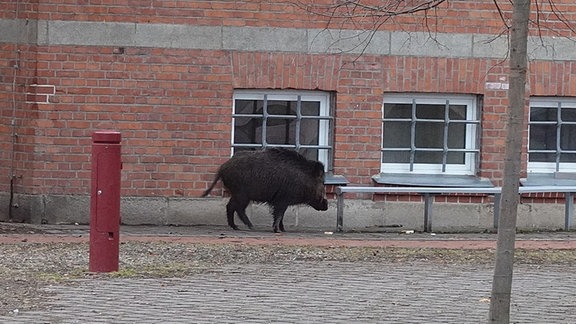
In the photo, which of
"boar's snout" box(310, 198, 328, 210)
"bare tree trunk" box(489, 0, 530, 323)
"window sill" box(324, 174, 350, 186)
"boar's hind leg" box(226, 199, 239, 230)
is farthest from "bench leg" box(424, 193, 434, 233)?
"bare tree trunk" box(489, 0, 530, 323)

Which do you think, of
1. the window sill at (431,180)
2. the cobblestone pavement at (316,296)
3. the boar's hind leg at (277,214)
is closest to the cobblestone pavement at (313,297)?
the cobblestone pavement at (316,296)

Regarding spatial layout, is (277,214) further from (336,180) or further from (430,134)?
(430,134)

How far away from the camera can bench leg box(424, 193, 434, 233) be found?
50.0ft

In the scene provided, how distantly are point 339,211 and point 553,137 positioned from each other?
3270 millimetres

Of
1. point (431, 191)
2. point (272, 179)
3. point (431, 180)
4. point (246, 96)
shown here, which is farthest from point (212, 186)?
point (431, 180)

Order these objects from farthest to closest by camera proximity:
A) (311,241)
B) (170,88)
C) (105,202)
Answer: (170,88), (311,241), (105,202)

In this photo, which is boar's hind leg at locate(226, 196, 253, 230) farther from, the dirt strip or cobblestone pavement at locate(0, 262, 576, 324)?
cobblestone pavement at locate(0, 262, 576, 324)

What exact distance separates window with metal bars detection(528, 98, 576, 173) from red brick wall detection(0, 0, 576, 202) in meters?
1.40

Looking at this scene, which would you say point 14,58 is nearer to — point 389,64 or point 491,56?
point 389,64

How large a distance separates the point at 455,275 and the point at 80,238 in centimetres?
448

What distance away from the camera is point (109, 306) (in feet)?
30.8

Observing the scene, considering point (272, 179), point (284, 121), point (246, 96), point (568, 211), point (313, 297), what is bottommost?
point (313, 297)

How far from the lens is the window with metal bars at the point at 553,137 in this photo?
16125mm

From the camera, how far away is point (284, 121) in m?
15.7
